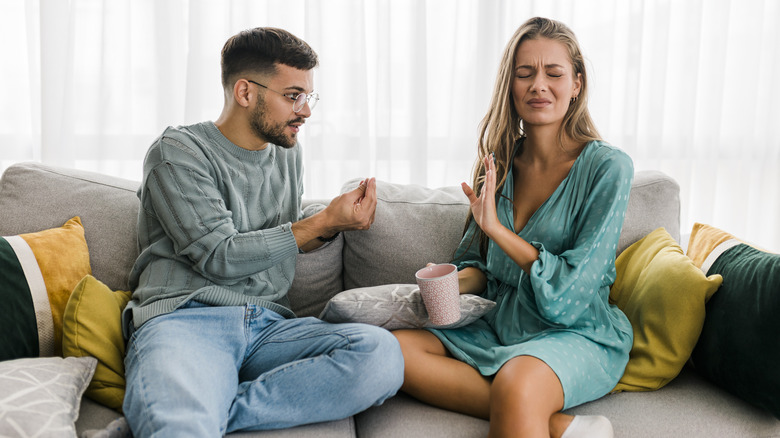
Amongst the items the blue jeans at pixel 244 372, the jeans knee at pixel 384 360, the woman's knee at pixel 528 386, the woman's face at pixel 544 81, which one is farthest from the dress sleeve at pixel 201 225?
the woman's face at pixel 544 81

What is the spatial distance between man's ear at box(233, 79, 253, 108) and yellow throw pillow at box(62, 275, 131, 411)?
2.05 feet

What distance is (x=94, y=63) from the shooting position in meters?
2.37

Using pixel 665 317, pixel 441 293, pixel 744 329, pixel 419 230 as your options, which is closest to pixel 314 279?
pixel 419 230

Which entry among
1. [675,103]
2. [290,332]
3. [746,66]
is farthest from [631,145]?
[290,332]

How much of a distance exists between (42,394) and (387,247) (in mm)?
1004

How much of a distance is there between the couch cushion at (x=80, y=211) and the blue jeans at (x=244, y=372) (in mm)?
398

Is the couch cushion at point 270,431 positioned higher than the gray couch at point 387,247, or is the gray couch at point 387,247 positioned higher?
the gray couch at point 387,247

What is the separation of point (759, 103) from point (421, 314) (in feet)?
7.59

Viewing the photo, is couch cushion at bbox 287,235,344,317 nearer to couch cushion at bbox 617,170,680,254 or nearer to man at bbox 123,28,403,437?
man at bbox 123,28,403,437

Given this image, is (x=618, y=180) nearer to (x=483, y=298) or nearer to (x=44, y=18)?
(x=483, y=298)

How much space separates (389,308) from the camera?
1.57 metres

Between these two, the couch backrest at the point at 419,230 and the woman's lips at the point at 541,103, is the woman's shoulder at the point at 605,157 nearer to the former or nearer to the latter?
the woman's lips at the point at 541,103

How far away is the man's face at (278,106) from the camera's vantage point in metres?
1.66

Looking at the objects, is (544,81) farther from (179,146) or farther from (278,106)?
(179,146)
